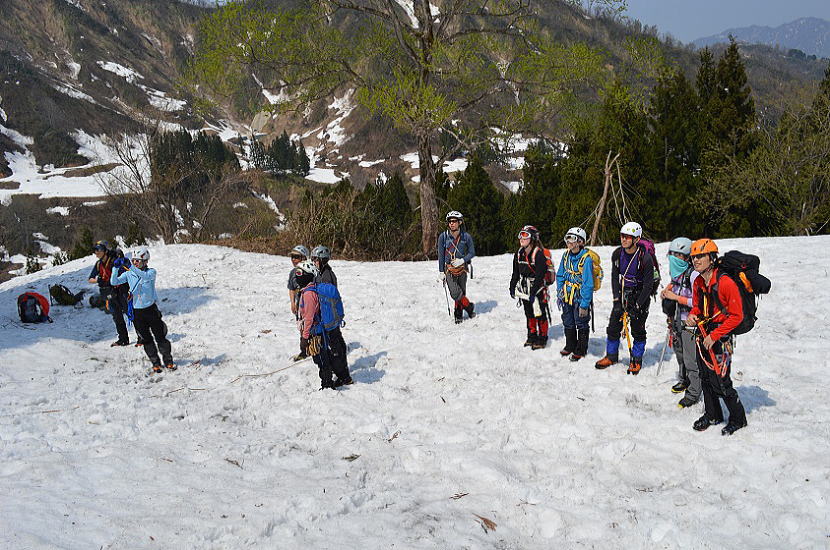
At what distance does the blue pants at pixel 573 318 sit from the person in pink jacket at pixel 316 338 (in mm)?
3569

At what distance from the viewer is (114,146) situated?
28625 mm

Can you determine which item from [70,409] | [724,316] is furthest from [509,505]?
[70,409]

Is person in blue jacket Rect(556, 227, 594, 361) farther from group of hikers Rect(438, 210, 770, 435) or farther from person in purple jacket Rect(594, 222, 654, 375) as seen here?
person in purple jacket Rect(594, 222, 654, 375)

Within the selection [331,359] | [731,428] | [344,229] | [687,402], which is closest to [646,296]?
[687,402]

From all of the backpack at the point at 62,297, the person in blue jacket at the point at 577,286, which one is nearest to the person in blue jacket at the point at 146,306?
the backpack at the point at 62,297

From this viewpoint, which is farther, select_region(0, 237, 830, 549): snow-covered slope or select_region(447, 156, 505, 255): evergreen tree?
select_region(447, 156, 505, 255): evergreen tree

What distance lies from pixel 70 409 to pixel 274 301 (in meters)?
6.55

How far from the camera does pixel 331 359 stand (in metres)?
7.55

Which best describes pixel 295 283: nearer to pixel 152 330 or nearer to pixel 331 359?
pixel 331 359

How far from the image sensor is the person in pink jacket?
711cm

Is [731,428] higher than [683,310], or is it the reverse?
[683,310]

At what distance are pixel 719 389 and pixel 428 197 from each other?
575 inches

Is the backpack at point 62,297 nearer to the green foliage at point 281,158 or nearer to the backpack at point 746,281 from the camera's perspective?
the backpack at point 746,281

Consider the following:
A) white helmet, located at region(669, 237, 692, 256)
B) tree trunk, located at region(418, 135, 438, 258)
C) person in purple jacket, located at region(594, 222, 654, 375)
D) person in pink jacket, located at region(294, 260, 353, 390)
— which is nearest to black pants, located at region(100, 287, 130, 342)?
person in pink jacket, located at region(294, 260, 353, 390)
